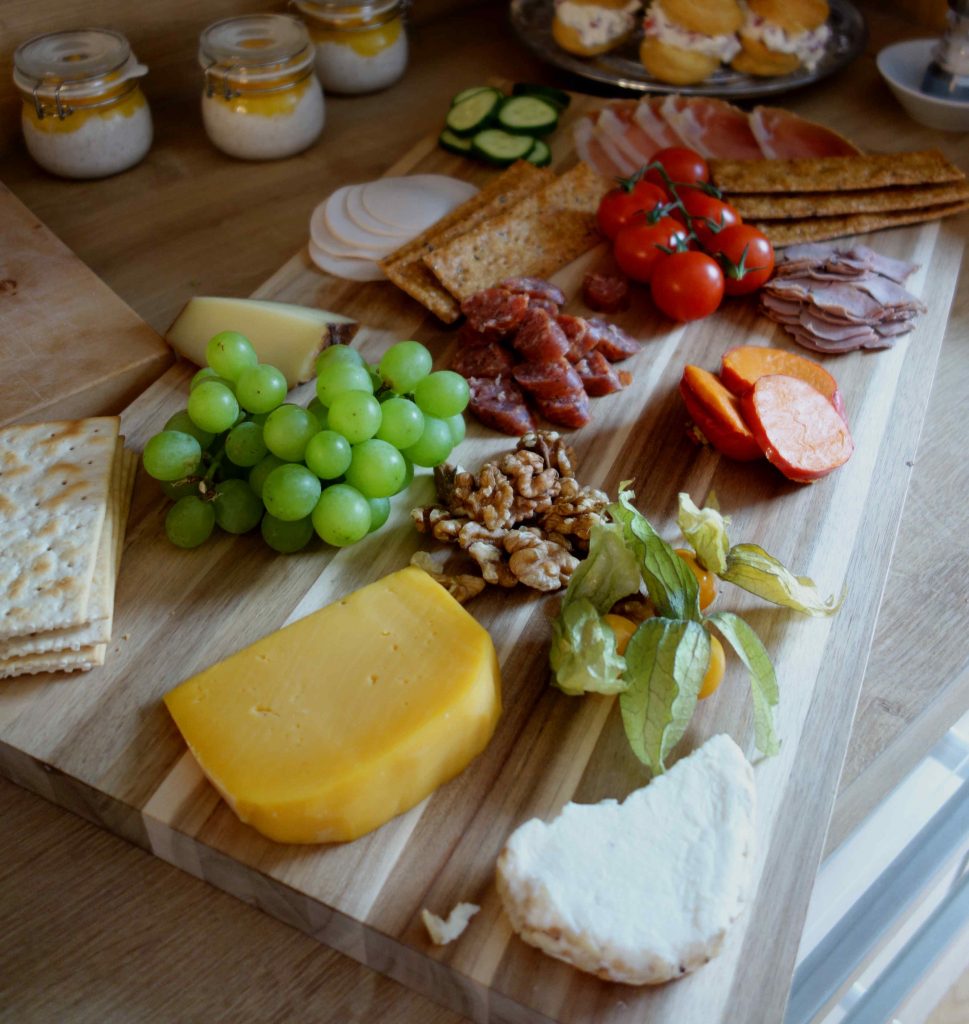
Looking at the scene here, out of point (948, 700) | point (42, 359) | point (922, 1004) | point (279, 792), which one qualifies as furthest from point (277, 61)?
point (922, 1004)

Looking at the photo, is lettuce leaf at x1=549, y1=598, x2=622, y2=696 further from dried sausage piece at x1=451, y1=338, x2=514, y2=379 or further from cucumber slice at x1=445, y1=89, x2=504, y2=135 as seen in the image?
cucumber slice at x1=445, y1=89, x2=504, y2=135

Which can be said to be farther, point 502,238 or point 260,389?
point 502,238

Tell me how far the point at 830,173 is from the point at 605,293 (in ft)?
1.79

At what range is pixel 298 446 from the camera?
1.33 metres

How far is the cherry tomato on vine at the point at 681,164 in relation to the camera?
1.97m

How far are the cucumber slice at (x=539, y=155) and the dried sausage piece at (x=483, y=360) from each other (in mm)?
575

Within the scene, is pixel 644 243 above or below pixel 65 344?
above

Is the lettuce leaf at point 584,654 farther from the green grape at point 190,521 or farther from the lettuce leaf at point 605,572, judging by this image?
the green grape at point 190,521

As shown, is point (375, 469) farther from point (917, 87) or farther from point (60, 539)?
point (917, 87)

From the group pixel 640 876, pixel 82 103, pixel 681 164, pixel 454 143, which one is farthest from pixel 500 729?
pixel 82 103

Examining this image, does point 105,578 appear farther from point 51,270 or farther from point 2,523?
point 51,270

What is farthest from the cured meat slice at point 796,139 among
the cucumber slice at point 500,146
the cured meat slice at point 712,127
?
the cucumber slice at point 500,146

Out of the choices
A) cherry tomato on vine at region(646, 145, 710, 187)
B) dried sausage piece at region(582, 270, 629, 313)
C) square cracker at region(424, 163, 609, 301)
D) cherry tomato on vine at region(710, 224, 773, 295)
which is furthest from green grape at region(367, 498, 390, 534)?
cherry tomato on vine at region(646, 145, 710, 187)

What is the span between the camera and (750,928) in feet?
3.41
